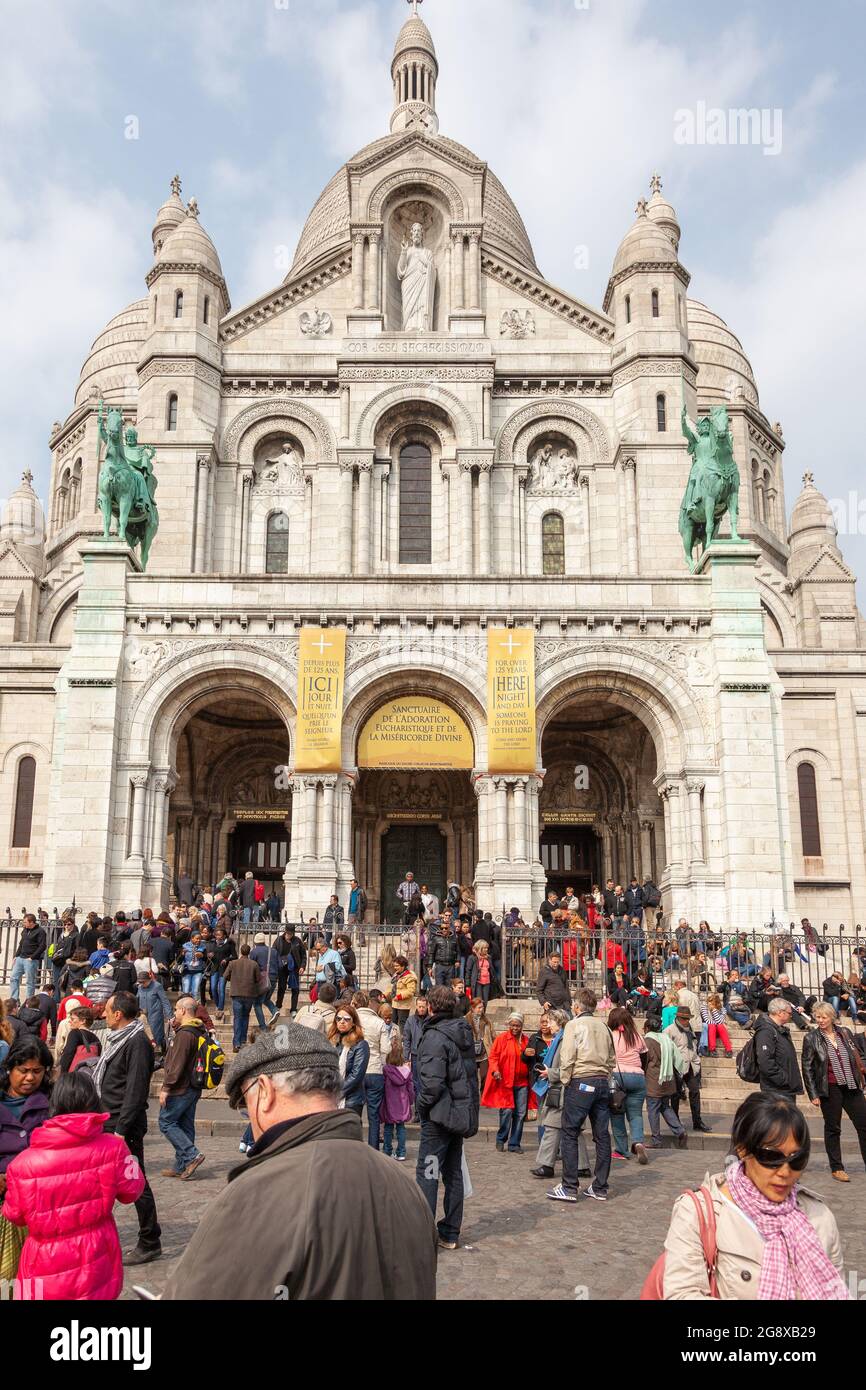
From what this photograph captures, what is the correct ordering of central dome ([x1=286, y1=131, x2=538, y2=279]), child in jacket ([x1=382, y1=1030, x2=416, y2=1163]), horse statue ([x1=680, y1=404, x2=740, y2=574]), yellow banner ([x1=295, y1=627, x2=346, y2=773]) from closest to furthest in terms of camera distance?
child in jacket ([x1=382, y1=1030, x2=416, y2=1163]) → yellow banner ([x1=295, y1=627, x2=346, y2=773]) → horse statue ([x1=680, y1=404, x2=740, y2=574]) → central dome ([x1=286, y1=131, x2=538, y2=279])

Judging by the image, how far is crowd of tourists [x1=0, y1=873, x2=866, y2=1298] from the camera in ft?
9.84

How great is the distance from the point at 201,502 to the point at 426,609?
32.9 feet

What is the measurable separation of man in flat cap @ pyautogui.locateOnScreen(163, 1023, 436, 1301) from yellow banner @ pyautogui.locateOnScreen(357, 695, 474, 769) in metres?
24.0

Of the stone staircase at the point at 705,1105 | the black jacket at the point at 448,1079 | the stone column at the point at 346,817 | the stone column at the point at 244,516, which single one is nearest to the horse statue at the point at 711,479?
the stone column at the point at 346,817

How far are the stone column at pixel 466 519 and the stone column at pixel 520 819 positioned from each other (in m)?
8.64

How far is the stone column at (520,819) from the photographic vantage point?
2620 cm

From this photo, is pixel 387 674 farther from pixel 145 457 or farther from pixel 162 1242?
pixel 162 1242

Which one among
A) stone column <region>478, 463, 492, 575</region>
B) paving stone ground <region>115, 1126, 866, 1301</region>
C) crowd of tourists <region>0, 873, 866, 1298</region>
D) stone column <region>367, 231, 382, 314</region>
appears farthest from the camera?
stone column <region>367, 231, 382, 314</region>

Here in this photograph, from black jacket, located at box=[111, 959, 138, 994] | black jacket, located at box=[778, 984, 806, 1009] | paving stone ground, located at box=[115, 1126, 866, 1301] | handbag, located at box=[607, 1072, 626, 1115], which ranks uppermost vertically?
black jacket, located at box=[111, 959, 138, 994]

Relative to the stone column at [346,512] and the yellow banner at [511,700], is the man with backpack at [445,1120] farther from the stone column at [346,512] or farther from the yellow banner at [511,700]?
the stone column at [346,512]

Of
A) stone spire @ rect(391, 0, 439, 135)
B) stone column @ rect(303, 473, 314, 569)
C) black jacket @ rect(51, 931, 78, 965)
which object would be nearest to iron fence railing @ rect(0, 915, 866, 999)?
black jacket @ rect(51, 931, 78, 965)

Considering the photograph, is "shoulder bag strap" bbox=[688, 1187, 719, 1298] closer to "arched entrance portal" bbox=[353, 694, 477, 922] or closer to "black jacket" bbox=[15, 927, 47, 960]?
"black jacket" bbox=[15, 927, 47, 960]

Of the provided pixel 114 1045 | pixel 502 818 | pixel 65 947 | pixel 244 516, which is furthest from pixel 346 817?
pixel 114 1045
